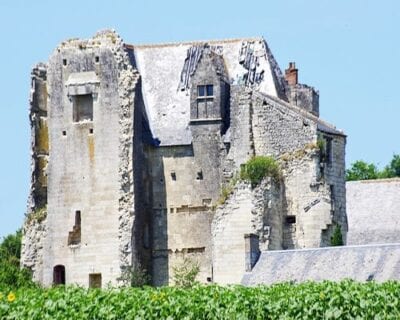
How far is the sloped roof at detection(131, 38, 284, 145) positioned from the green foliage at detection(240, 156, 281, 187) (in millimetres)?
2894

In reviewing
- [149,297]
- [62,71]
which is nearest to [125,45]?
[62,71]

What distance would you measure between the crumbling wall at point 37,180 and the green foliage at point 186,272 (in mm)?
5282

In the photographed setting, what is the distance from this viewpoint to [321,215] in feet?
234

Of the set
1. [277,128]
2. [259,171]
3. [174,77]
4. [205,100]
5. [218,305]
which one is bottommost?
[218,305]

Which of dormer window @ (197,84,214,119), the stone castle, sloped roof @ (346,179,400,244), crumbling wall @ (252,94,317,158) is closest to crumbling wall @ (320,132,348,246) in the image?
the stone castle

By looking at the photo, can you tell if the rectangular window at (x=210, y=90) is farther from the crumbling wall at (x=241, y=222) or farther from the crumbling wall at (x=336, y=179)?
the crumbling wall at (x=336, y=179)

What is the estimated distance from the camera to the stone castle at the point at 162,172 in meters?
71.8

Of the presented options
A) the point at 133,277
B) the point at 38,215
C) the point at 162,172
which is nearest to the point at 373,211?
the point at 162,172

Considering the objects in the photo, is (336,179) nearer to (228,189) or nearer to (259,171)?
(259,171)

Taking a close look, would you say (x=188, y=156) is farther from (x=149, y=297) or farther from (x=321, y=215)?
(x=149, y=297)

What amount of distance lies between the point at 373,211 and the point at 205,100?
8.48 meters

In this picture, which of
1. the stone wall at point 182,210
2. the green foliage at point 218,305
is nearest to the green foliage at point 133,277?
the stone wall at point 182,210

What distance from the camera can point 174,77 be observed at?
7581 centimetres

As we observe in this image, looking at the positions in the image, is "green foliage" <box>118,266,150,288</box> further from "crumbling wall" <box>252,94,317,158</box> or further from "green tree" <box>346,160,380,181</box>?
"green tree" <box>346,160,380,181</box>
